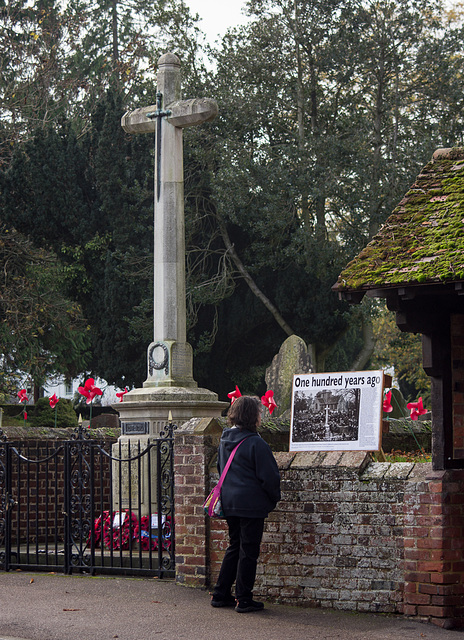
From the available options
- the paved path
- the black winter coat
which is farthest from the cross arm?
the paved path

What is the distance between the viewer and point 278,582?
7.74 m

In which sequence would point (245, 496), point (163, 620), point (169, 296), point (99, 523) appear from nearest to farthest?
point (163, 620), point (245, 496), point (99, 523), point (169, 296)

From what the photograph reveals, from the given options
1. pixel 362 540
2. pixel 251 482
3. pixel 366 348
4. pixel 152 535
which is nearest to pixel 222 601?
pixel 251 482

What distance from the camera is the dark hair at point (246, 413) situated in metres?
7.39

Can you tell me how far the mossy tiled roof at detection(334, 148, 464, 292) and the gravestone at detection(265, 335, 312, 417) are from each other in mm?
9984

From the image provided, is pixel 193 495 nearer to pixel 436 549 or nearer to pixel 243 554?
pixel 243 554

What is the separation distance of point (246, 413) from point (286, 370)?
10864 mm

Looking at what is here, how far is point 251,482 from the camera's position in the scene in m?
7.24

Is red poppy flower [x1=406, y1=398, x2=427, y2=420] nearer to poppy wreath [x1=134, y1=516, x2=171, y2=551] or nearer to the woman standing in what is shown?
poppy wreath [x1=134, y1=516, x2=171, y2=551]

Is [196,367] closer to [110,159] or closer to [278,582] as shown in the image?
[110,159]

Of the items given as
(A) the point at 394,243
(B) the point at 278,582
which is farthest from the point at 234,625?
(A) the point at 394,243

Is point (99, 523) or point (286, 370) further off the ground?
point (286, 370)

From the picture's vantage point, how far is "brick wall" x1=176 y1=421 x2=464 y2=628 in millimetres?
6930

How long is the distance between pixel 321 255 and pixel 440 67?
258 inches
